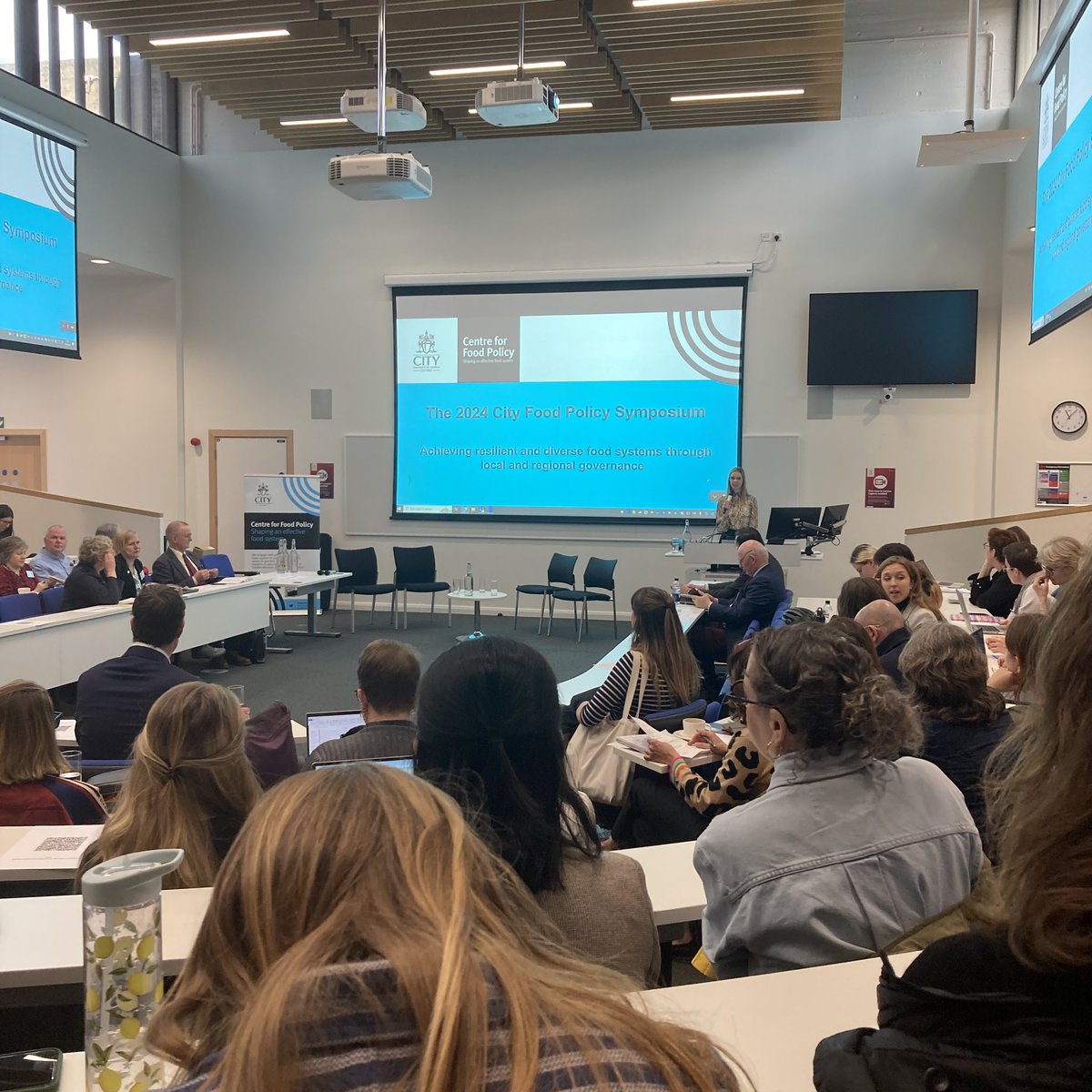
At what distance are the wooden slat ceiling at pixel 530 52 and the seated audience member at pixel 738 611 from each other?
14.3 ft

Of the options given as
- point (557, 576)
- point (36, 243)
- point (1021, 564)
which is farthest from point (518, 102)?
point (36, 243)

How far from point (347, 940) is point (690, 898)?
5.08 feet

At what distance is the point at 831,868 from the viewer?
179cm

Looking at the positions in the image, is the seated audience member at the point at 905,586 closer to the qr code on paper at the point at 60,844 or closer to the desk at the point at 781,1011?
the desk at the point at 781,1011

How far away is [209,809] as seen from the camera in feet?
7.66

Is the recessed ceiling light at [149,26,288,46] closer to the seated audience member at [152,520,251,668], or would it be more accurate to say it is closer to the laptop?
the seated audience member at [152,520,251,668]

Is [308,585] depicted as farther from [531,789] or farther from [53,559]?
[531,789]

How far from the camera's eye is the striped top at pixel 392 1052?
0.67 metres

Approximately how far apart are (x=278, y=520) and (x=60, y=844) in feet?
27.1

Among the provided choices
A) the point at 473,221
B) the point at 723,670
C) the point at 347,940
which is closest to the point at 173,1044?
the point at 347,940

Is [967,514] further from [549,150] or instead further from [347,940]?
[347,940]

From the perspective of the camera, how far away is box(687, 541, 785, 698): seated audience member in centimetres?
618

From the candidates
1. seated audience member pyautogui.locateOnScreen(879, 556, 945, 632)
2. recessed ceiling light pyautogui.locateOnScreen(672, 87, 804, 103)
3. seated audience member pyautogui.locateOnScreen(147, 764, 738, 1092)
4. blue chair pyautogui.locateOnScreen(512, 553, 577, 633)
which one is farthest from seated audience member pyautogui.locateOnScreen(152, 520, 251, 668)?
seated audience member pyautogui.locateOnScreen(147, 764, 738, 1092)

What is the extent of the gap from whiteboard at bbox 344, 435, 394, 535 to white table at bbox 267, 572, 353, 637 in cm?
104
